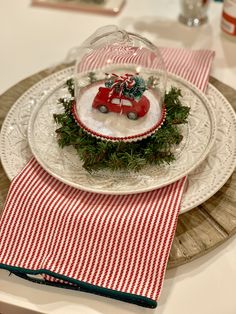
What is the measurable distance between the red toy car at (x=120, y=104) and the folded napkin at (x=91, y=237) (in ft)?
0.40

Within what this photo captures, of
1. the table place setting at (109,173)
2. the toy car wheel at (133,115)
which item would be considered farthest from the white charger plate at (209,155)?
the toy car wheel at (133,115)

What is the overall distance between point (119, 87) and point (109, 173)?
135 millimetres

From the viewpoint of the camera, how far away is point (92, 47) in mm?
764

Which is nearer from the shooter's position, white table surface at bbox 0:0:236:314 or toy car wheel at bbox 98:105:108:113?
white table surface at bbox 0:0:236:314

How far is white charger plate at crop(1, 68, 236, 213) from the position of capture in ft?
A: 2.07

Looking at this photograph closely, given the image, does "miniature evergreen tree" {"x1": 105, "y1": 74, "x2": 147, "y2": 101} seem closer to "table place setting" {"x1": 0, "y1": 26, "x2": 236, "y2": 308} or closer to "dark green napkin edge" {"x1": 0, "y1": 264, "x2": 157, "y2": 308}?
"table place setting" {"x1": 0, "y1": 26, "x2": 236, "y2": 308}

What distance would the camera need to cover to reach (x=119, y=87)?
27.1 inches

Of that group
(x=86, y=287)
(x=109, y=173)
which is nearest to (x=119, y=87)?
(x=109, y=173)

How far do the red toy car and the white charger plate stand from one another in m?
0.11

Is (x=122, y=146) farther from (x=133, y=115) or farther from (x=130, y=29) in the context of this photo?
(x=130, y=29)

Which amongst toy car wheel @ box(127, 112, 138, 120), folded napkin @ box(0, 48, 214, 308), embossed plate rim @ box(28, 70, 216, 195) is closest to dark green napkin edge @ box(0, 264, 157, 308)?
folded napkin @ box(0, 48, 214, 308)

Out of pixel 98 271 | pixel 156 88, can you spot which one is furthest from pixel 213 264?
pixel 156 88

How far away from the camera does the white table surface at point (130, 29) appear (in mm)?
571

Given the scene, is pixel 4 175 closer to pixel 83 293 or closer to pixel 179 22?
pixel 83 293
